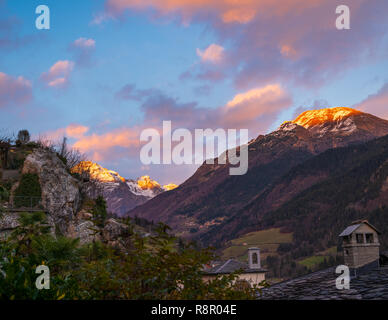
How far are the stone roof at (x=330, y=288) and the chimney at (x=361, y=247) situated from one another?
2.51 ft

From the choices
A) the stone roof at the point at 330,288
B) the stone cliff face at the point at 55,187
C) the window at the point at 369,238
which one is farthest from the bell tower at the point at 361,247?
the stone cliff face at the point at 55,187

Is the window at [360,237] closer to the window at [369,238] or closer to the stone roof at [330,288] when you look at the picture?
the window at [369,238]

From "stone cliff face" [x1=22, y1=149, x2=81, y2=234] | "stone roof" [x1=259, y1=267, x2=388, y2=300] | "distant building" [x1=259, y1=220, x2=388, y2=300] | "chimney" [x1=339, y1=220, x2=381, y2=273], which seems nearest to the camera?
"stone roof" [x1=259, y1=267, x2=388, y2=300]

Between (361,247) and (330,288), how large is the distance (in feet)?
15.5

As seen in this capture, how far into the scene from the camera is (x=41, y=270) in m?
7.19

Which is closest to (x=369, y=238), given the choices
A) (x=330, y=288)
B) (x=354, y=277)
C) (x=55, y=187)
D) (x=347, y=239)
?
(x=347, y=239)

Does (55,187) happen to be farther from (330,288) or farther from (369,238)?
(330,288)

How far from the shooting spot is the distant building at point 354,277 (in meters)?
14.9

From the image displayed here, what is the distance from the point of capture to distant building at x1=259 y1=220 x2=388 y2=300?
→ 48.8ft

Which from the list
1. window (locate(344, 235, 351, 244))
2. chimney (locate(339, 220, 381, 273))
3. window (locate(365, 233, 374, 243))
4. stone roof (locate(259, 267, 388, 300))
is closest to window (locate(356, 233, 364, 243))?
chimney (locate(339, 220, 381, 273))

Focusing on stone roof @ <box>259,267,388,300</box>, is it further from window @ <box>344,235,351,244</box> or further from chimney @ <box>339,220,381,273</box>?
window @ <box>344,235,351,244</box>
